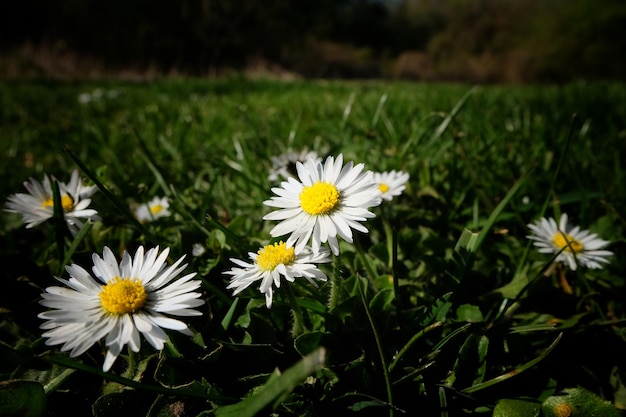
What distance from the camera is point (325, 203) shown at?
70 cm

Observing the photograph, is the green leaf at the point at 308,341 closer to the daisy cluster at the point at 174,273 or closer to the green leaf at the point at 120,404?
the daisy cluster at the point at 174,273

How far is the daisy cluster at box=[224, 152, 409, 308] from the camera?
659mm

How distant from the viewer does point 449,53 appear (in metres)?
22.8

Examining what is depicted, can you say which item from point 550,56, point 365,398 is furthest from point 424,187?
point 550,56

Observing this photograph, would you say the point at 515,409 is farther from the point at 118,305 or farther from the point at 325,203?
the point at 118,305

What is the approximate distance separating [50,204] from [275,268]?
2.10 feet

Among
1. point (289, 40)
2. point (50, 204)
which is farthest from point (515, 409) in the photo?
point (289, 40)

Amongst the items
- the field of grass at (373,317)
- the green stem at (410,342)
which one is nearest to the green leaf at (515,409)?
the field of grass at (373,317)

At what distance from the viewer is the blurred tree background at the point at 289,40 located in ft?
43.6

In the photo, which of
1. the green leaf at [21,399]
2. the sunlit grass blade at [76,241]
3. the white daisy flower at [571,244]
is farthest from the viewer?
the white daisy flower at [571,244]

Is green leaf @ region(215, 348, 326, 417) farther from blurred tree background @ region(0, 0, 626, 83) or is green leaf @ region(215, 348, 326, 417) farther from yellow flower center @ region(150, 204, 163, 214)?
blurred tree background @ region(0, 0, 626, 83)

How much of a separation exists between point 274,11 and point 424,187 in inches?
852

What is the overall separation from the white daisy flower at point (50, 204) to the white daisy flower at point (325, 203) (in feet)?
1.48

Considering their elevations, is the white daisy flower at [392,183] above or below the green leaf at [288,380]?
above
